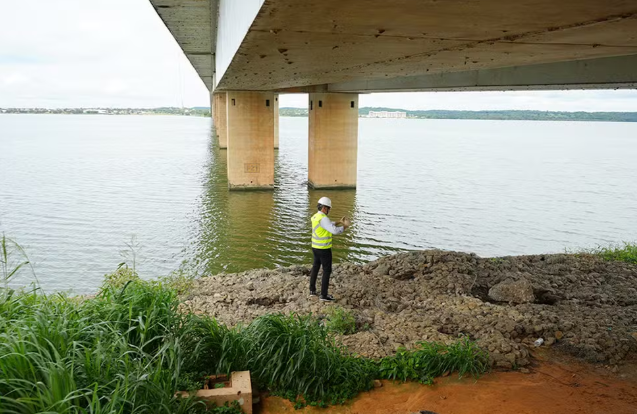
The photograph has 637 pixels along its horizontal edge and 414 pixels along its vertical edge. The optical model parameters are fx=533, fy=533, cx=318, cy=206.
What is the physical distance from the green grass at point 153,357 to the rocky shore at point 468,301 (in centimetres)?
70

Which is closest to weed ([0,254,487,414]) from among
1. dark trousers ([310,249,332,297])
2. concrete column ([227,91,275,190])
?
dark trousers ([310,249,332,297])

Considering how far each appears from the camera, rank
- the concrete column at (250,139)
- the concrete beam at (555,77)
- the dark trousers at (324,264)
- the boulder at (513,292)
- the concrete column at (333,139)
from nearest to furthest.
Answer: the dark trousers at (324,264) → the boulder at (513,292) → the concrete beam at (555,77) → the concrete column at (250,139) → the concrete column at (333,139)

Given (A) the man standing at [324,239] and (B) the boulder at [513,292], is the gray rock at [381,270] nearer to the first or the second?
(A) the man standing at [324,239]

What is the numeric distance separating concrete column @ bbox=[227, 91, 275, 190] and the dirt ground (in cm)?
2093

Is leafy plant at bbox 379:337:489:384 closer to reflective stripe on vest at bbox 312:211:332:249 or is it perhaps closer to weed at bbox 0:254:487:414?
weed at bbox 0:254:487:414

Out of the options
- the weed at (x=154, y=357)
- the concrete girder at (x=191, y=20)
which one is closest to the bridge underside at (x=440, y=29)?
the weed at (x=154, y=357)

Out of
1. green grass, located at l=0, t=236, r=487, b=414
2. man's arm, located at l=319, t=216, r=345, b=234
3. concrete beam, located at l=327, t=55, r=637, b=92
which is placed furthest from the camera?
concrete beam, located at l=327, t=55, r=637, b=92

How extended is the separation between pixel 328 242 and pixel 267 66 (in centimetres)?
315

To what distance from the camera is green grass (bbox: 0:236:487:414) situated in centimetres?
433

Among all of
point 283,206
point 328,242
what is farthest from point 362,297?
point 283,206

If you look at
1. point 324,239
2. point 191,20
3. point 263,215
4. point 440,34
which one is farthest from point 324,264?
point 263,215

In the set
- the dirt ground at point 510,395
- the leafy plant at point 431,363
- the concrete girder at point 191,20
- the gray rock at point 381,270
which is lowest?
the dirt ground at point 510,395

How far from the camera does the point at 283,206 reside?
2275 centimetres

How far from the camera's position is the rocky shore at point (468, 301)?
721cm
